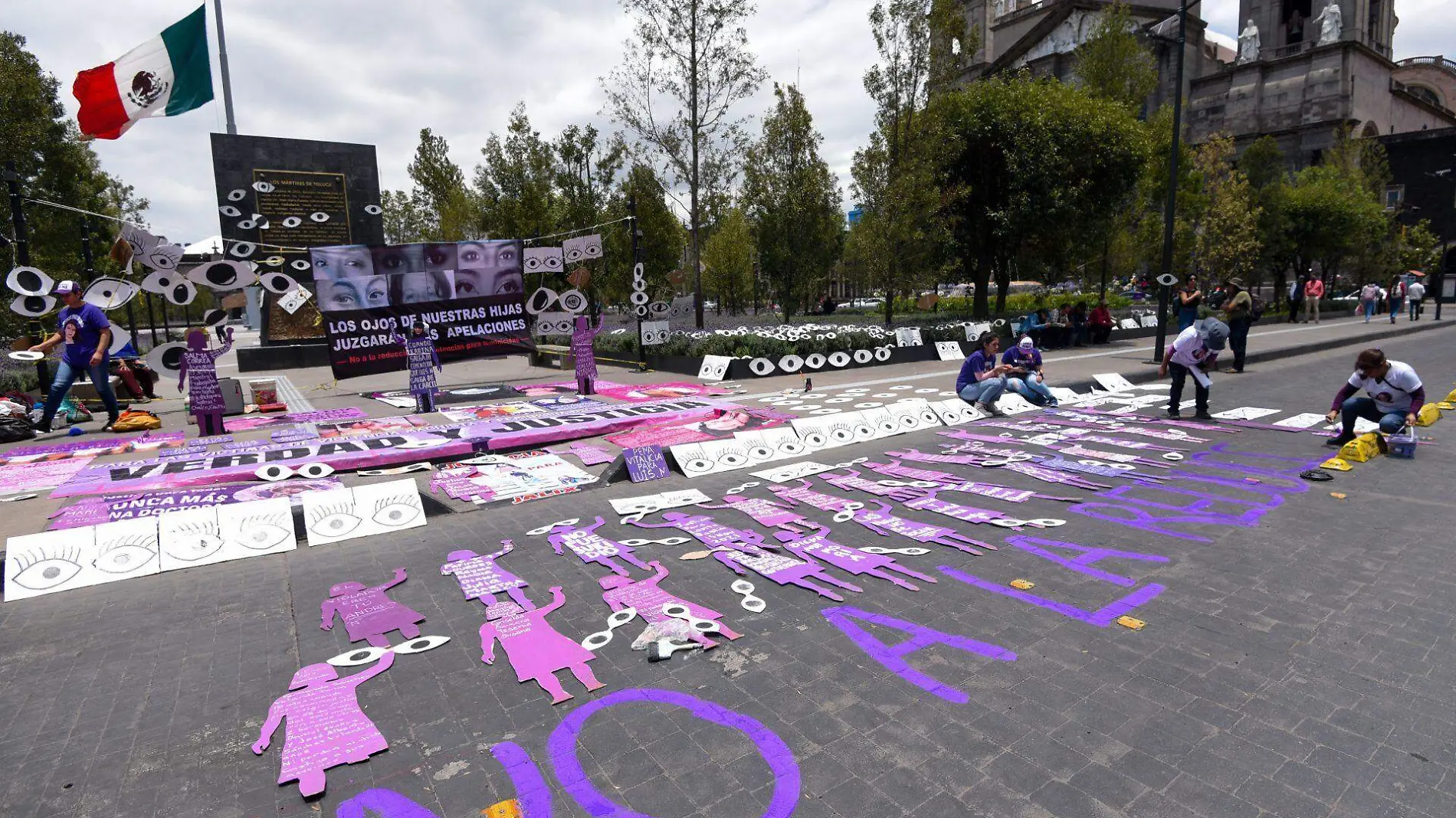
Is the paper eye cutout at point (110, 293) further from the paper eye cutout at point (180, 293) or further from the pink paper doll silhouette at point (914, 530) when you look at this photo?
the pink paper doll silhouette at point (914, 530)

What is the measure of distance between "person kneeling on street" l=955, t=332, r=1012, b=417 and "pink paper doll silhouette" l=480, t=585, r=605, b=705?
8.52 meters

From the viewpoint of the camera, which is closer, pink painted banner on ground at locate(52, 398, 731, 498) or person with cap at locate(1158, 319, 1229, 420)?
pink painted banner on ground at locate(52, 398, 731, 498)

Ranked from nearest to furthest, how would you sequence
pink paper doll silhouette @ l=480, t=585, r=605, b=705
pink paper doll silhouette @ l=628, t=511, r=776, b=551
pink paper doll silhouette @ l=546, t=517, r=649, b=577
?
pink paper doll silhouette @ l=480, t=585, r=605, b=705 → pink paper doll silhouette @ l=546, t=517, r=649, b=577 → pink paper doll silhouette @ l=628, t=511, r=776, b=551

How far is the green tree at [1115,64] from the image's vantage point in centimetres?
2733

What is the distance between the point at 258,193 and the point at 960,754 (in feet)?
80.6

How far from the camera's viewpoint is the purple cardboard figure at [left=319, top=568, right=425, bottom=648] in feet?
13.6

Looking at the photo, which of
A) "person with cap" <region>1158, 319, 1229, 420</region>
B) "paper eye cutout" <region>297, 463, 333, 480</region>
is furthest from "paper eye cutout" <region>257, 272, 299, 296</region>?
"person with cap" <region>1158, 319, 1229, 420</region>

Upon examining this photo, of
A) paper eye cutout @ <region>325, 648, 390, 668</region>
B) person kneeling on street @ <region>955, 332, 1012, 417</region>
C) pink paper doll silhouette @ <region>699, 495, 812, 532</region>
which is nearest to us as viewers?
paper eye cutout @ <region>325, 648, 390, 668</region>

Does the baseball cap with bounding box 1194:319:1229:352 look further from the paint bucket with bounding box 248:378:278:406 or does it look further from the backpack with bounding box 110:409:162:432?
the backpack with bounding box 110:409:162:432

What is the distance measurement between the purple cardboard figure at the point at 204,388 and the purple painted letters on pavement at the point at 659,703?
9.70m

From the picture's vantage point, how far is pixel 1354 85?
48.0m

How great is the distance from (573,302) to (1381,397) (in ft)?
42.1

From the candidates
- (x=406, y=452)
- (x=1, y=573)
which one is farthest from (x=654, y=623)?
(x=406, y=452)

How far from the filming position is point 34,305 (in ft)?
33.8
